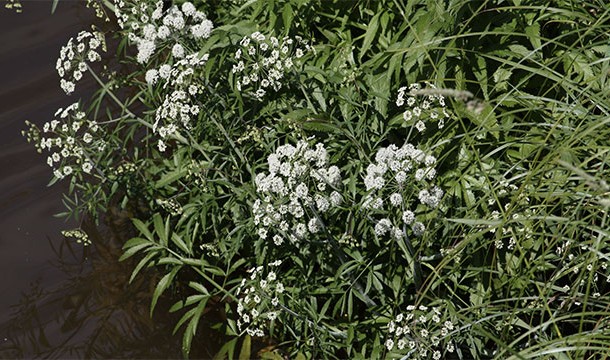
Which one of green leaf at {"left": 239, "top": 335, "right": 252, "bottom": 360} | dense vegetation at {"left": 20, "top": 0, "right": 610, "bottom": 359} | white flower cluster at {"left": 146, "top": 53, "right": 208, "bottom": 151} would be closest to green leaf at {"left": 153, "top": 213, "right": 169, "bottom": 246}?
dense vegetation at {"left": 20, "top": 0, "right": 610, "bottom": 359}

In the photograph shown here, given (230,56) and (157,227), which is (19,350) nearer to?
(157,227)

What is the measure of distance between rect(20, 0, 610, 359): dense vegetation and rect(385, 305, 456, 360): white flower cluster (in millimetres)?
12

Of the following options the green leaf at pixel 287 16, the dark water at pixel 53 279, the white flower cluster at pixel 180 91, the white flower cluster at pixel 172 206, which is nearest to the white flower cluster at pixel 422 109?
the green leaf at pixel 287 16

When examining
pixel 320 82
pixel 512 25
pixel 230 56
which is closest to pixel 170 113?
pixel 230 56

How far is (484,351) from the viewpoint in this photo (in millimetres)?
2637

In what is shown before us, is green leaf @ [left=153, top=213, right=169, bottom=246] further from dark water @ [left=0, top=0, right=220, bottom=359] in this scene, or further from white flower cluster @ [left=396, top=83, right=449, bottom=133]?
white flower cluster @ [left=396, top=83, right=449, bottom=133]

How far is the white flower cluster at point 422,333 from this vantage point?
2414 mm

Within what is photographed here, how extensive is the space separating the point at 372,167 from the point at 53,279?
5.30 ft

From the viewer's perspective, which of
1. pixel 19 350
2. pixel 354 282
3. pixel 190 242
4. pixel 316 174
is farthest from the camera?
pixel 19 350

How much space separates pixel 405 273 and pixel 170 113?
88 centimetres

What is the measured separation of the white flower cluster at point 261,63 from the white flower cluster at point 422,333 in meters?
0.86

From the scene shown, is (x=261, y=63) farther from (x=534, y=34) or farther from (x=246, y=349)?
(x=246, y=349)

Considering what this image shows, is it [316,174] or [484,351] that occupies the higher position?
[316,174]

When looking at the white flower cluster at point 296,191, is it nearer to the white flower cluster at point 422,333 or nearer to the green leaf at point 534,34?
the white flower cluster at point 422,333
